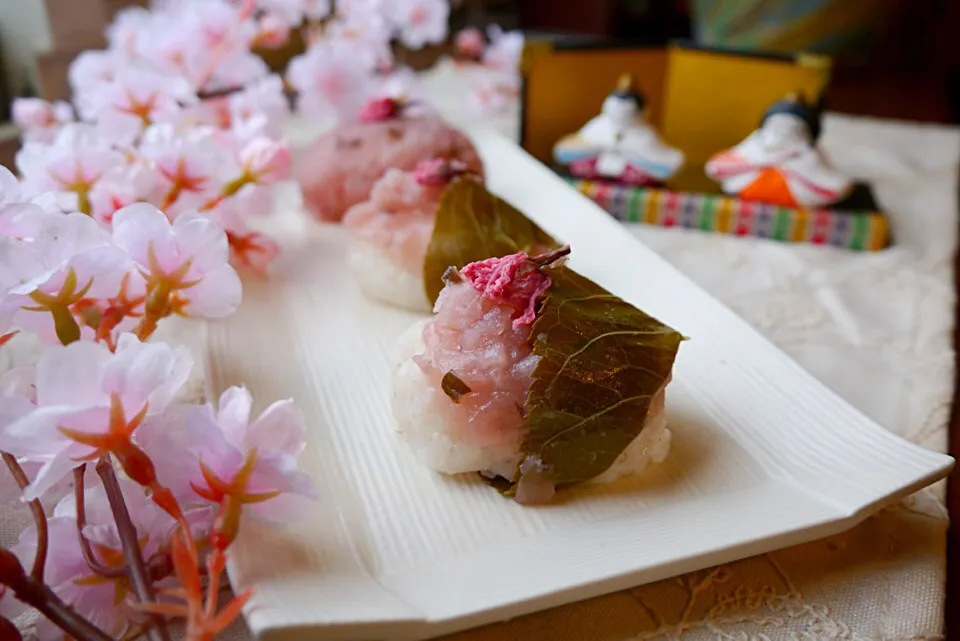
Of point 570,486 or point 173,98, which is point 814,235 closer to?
point 570,486

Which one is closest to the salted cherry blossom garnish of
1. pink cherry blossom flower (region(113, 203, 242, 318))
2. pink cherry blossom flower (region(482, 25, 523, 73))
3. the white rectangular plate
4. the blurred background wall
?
the white rectangular plate

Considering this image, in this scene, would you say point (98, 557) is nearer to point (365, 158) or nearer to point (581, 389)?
point (581, 389)

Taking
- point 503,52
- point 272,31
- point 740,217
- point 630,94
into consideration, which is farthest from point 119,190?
point 503,52

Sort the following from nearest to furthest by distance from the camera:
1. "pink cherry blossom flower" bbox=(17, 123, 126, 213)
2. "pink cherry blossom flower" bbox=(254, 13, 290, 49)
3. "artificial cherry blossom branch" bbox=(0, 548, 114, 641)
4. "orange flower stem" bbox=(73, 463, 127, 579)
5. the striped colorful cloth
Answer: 1. "artificial cherry blossom branch" bbox=(0, 548, 114, 641)
2. "orange flower stem" bbox=(73, 463, 127, 579)
3. "pink cherry blossom flower" bbox=(17, 123, 126, 213)
4. the striped colorful cloth
5. "pink cherry blossom flower" bbox=(254, 13, 290, 49)

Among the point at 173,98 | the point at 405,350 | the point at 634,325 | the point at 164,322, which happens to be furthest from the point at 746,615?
the point at 173,98

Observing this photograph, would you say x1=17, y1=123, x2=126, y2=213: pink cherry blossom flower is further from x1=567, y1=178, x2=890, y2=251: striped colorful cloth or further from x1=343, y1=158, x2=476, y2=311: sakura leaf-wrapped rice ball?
x1=567, y1=178, x2=890, y2=251: striped colorful cloth
